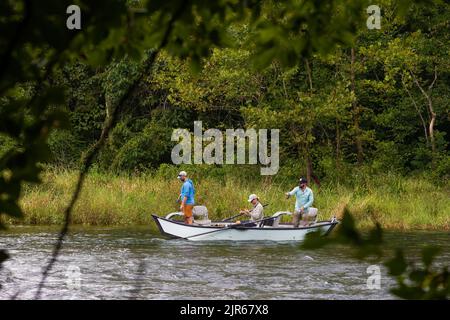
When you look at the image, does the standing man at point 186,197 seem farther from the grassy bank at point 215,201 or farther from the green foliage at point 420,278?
the green foliage at point 420,278

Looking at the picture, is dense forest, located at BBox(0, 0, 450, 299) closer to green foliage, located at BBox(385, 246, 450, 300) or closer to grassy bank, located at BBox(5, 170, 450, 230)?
grassy bank, located at BBox(5, 170, 450, 230)

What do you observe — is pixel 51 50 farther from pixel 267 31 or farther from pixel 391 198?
pixel 391 198

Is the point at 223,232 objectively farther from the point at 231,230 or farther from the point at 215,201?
the point at 215,201

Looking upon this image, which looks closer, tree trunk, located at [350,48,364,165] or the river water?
the river water

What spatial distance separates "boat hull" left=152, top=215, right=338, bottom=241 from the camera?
19750 millimetres

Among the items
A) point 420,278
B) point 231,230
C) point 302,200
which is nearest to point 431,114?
point 302,200

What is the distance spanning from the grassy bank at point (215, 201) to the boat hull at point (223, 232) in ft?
9.43

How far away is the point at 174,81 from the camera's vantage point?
Result: 29328 mm

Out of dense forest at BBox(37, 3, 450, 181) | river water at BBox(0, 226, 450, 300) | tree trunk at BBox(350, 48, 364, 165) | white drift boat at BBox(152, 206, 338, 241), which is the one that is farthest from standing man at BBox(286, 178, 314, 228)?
tree trunk at BBox(350, 48, 364, 165)

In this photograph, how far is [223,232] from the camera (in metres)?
19.9

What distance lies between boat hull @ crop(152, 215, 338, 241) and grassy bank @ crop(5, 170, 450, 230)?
2874 mm

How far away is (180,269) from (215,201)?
29.3 feet
